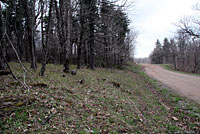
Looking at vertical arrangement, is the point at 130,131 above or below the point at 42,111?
below

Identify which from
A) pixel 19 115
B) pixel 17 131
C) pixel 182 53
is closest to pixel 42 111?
pixel 19 115

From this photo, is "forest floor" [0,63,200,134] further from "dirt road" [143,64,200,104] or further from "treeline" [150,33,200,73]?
"treeline" [150,33,200,73]

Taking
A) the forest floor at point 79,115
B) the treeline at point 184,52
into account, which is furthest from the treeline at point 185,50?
the forest floor at point 79,115

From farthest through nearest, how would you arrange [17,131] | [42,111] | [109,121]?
1. [109,121]
2. [42,111]
3. [17,131]

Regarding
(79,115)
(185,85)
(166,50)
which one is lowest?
(185,85)

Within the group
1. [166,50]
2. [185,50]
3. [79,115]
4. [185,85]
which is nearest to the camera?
[79,115]

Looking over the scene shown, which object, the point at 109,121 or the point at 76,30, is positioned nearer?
the point at 109,121

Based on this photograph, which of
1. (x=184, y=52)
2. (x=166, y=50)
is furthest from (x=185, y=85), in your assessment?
(x=166, y=50)

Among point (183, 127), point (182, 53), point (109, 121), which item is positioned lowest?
point (183, 127)

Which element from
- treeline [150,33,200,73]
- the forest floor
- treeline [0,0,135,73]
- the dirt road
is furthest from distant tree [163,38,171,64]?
the forest floor

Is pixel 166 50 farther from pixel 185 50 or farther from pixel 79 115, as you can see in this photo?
pixel 79 115

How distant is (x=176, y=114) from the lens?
5754 mm

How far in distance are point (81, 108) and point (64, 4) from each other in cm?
772

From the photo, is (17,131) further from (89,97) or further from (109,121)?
(89,97)
